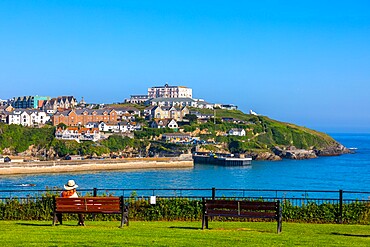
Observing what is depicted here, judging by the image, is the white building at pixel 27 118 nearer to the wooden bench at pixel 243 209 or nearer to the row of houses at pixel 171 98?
the row of houses at pixel 171 98

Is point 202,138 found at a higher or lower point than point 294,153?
higher

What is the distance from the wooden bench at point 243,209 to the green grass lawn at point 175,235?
0.25m

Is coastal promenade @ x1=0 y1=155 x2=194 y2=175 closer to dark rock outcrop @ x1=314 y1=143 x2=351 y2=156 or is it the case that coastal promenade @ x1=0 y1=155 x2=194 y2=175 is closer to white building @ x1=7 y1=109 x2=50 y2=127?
dark rock outcrop @ x1=314 y1=143 x2=351 y2=156

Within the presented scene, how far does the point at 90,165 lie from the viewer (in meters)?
56.8

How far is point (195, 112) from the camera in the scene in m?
104

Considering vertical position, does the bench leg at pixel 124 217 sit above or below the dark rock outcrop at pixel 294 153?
below

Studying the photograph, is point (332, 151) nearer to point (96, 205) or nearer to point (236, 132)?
point (236, 132)

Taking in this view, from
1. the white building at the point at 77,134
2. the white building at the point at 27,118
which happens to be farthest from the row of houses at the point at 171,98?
the white building at the point at 77,134

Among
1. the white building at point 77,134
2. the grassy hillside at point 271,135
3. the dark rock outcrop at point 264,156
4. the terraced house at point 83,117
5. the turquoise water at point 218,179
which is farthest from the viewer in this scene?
the terraced house at point 83,117

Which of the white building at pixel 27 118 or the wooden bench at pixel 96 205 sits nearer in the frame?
the wooden bench at pixel 96 205

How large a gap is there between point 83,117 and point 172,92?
37.5 metres

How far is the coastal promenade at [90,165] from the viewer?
170 feet

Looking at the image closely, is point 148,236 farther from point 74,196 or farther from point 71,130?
point 71,130

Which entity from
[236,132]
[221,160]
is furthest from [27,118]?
[221,160]
